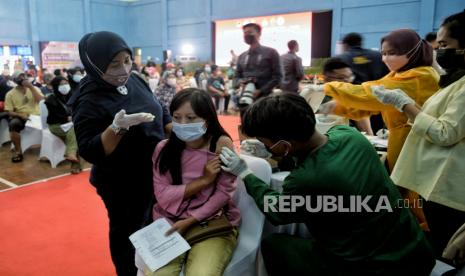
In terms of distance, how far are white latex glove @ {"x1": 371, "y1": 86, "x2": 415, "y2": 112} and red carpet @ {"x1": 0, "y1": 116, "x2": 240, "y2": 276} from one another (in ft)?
6.37

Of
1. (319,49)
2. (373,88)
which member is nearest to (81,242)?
(373,88)

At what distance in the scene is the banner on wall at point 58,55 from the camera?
1282cm

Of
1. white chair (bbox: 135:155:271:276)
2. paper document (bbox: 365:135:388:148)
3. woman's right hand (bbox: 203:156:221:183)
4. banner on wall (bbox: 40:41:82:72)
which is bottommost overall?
white chair (bbox: 135:155:271:276)

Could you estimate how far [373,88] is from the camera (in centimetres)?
181

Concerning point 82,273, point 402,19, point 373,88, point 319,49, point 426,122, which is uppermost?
point 402,19

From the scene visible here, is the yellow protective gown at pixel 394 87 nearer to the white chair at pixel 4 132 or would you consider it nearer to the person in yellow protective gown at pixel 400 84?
the person in yellow protective gown at pixel 400 84

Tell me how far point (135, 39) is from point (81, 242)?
14445 mm

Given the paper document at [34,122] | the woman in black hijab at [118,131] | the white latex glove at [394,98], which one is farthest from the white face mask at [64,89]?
the white latex glove at [394,98]

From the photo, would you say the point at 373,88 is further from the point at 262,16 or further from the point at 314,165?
the point at 262,16

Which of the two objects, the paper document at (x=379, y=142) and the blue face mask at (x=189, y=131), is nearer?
the blue face mask at (x=189, y=131)

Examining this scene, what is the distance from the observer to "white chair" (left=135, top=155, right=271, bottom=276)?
164cm

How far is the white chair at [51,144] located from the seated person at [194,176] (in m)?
3.58

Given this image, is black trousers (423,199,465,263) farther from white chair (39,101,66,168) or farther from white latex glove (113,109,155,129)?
white chair (39,101,66,168)

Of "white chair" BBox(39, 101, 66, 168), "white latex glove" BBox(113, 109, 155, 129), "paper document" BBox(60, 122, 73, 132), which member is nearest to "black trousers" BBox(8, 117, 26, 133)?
"white chair" BBox(39, 101, 66, 168)
